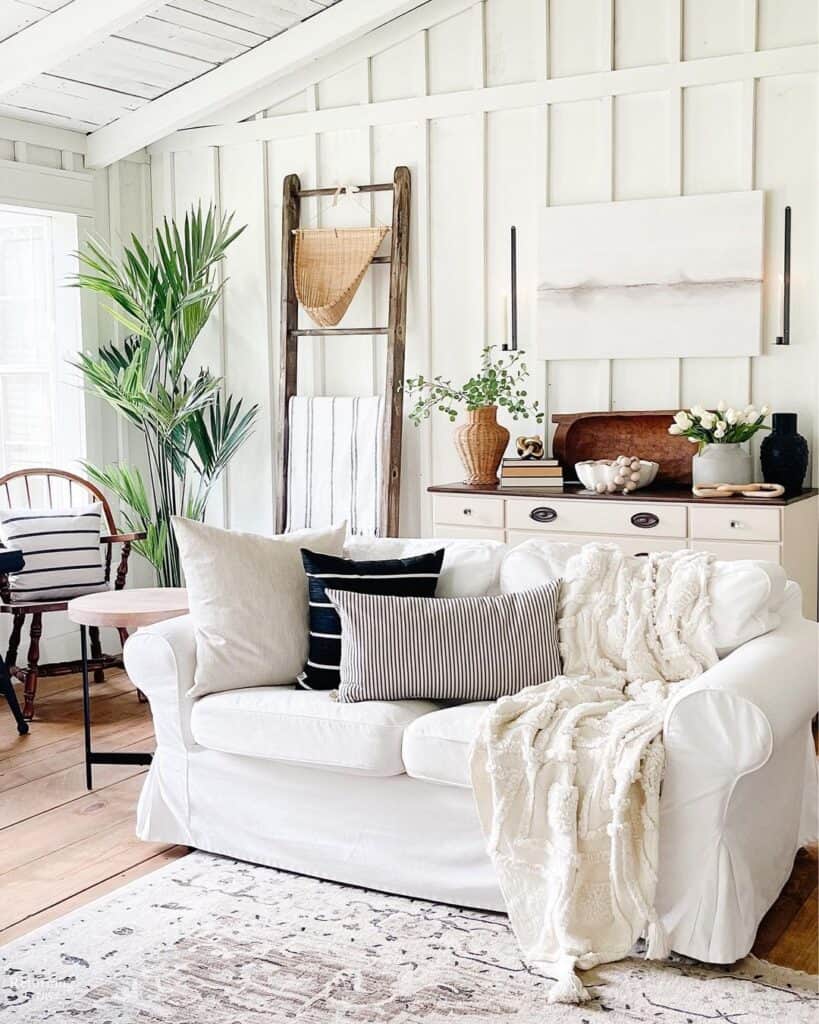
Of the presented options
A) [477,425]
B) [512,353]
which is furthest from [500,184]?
[477,425]

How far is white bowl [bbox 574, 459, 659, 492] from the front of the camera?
4695 millimetres

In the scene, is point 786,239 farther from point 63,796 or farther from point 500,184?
point 63,796

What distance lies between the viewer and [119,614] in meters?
3.75

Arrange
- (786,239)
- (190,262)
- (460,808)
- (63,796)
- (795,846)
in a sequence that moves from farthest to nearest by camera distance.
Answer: (190,262), (786,239), (63,796), (795,846), (460,808)

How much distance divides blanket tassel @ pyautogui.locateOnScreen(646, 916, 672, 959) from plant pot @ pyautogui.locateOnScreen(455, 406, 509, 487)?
8.27 ft

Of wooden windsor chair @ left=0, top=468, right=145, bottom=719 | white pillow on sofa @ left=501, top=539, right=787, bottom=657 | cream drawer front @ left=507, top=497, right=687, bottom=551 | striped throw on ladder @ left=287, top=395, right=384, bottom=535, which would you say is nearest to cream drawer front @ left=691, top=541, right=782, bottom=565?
cream drawer front @ left=507, top=497, right=687, bottom=551

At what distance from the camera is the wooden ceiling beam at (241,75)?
16.7ft

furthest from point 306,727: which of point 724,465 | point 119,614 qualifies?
point 724,465

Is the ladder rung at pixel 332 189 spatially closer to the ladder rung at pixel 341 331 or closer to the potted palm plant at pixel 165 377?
the potted palm plant at pixel 165 377

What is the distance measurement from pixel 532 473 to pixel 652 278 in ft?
2.96

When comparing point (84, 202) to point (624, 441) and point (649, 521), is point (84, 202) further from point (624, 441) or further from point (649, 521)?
point (649, 521)

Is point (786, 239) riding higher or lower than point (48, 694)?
higher

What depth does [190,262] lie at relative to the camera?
213 inches

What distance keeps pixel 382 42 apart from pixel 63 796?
132 inches
